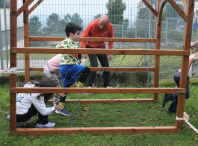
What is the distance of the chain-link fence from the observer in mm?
6121

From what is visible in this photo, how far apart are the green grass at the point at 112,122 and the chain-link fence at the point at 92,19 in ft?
4.45

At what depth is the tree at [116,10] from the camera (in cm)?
628

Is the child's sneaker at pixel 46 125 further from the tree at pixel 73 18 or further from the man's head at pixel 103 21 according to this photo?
the tree at pixel 73 18

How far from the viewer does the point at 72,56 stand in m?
3.74

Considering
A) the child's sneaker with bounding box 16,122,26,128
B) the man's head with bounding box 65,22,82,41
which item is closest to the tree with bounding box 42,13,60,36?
the man's head with bounding box 65,22,82,41

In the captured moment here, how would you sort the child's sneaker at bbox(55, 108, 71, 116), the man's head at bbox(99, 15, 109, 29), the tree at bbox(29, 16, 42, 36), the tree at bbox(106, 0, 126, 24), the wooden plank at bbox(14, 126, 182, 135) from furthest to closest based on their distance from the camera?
1. the tree at bbox(106, 0, 126, 24)
2. the tree at bbox(29, 16, 42, 36)
3. the man's head at bbox(99, 15, 109, 29)
4. the child's sneaker at bbox(55, 108, 71, 116)
5. the wooden plank at bbox(14, 126, 182, 135)

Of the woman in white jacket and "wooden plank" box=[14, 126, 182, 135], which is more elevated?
the woman in white jacket

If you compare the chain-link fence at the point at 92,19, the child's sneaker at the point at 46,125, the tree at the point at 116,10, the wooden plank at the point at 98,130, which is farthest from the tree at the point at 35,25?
the wooden plank at the point at 98,130

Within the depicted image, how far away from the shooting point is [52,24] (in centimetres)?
616

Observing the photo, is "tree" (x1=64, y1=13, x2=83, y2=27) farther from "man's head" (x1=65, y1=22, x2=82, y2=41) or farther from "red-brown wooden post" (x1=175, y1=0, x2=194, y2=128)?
"red-brown wooden post" (x1=175, y1=0, x2=194, y2=128)

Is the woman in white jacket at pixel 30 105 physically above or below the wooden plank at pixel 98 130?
above

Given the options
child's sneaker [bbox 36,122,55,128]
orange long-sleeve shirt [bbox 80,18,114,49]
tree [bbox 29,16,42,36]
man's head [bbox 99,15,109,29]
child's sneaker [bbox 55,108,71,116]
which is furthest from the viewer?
tree [bbox 29,16,42,36]

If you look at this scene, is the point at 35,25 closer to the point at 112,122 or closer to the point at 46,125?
the point at 46,125

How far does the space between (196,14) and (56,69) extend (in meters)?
4.38
